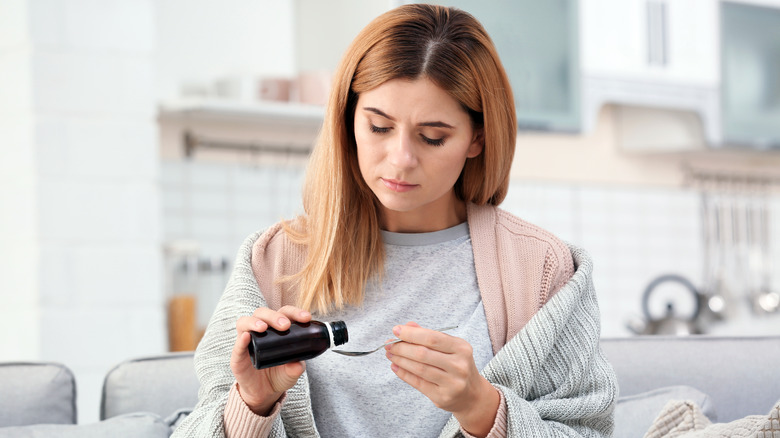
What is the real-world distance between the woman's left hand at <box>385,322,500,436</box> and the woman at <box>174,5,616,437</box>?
65 mm

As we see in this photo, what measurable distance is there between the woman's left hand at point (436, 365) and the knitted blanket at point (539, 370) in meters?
0.15

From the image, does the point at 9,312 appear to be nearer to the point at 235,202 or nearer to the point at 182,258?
the point at 182,258

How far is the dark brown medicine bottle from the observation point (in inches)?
46.1

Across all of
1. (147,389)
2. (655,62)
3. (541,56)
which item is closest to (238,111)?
(541,56)

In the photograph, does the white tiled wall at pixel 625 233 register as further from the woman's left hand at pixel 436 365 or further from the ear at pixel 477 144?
the woman's left hand at pixel 436 365

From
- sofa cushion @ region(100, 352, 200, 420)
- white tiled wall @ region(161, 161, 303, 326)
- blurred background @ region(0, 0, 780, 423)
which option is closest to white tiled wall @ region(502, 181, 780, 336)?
blurred background @ region(0, 0, 780, 423)

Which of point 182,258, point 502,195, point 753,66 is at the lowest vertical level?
point 182,258

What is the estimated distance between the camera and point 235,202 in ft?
10.7

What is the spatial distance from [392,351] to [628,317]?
116 inches

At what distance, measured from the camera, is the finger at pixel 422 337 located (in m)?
1.17

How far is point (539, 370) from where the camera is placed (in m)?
1.41

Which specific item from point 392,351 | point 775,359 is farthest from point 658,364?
point 392,351

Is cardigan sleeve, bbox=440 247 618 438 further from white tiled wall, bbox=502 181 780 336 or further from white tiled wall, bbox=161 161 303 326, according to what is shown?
white tiled wall, bbox=502 181 780 336

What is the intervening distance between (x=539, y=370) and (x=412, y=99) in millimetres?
A: 418
